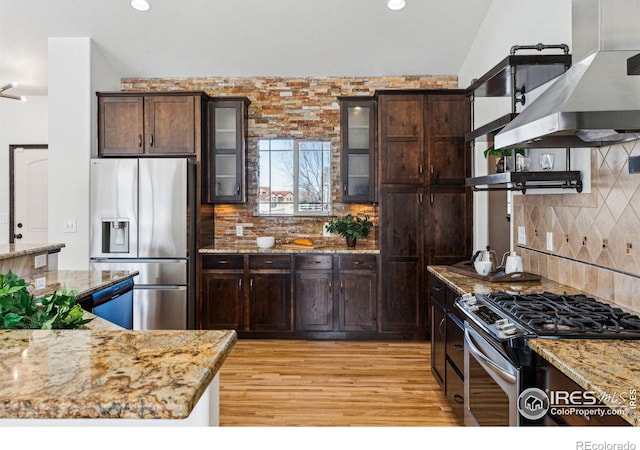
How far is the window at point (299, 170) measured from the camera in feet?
17.0

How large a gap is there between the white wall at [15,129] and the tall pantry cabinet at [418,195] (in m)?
4.35

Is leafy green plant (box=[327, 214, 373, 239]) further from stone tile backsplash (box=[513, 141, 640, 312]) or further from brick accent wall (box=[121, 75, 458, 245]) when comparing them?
stone tile backsplash (box=[513, 141, 640, 312])

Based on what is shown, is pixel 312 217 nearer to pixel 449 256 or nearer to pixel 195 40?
pixel 449 256

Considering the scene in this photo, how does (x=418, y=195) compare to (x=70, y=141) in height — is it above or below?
below

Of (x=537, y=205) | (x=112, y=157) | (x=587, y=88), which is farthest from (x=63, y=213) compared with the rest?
(x=587, y=88)

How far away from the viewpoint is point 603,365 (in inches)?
54.2

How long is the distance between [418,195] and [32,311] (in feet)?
12.1

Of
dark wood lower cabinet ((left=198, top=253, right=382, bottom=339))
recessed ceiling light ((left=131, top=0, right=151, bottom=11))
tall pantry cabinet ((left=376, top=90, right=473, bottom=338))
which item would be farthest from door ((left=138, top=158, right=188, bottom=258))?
tall pantry cabinet ((left=376, top=90, right=473, bottom=338))

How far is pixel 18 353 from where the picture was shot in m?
1.14

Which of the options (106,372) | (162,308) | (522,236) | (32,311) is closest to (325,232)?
(162,308)

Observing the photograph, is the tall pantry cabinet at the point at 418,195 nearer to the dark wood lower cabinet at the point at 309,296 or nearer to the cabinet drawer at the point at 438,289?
the dark wood lower cabinet at the point at 309,296

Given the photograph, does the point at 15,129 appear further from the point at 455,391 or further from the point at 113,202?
the point at 455,391

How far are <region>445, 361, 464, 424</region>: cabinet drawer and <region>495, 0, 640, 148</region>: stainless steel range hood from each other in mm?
1362
